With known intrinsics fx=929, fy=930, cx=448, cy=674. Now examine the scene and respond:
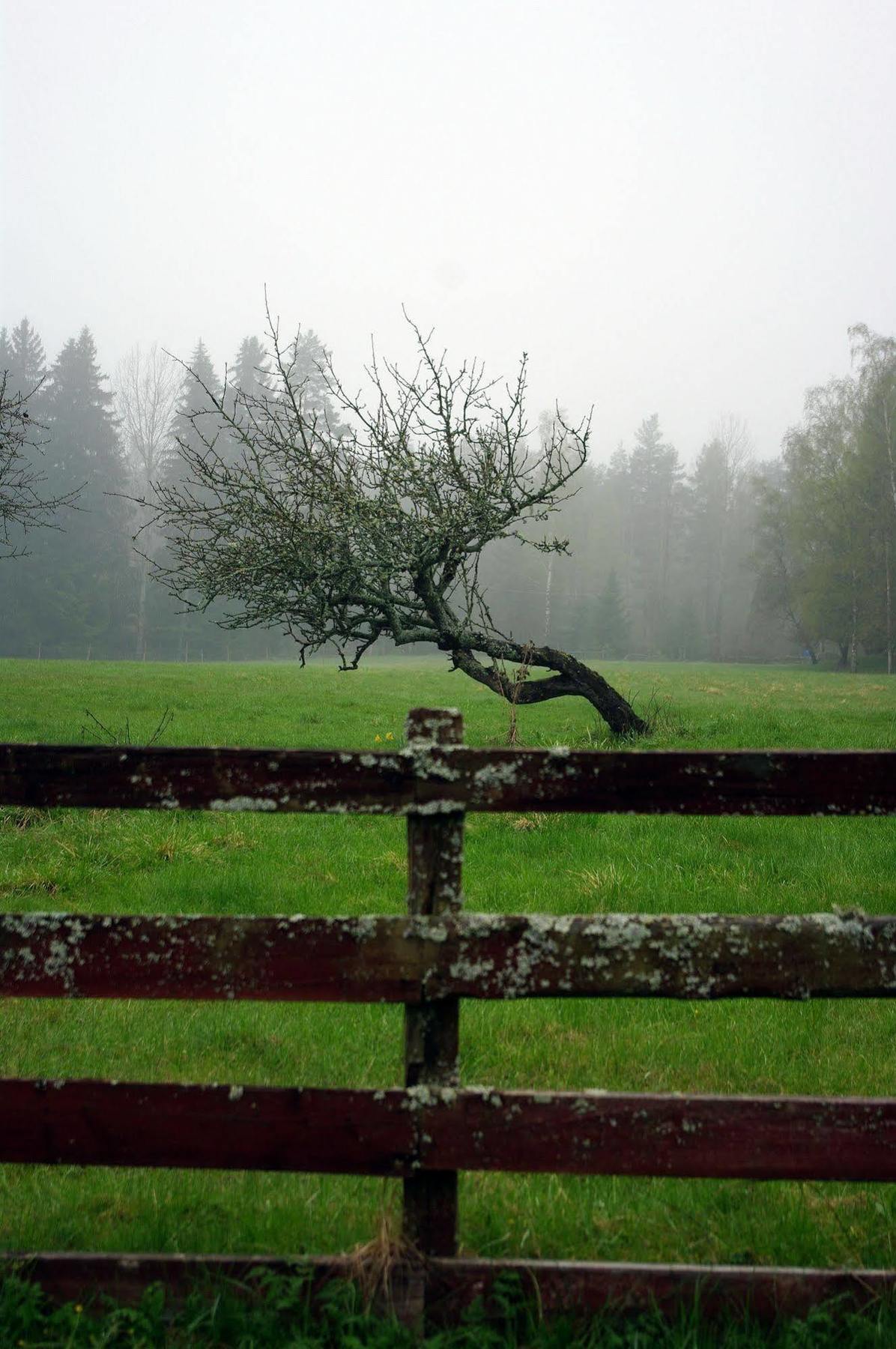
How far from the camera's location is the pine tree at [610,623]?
2749 inches

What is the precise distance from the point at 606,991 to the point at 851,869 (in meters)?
6.09

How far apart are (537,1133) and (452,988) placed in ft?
1.62

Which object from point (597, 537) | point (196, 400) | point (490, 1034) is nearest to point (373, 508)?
point (490, 1034)

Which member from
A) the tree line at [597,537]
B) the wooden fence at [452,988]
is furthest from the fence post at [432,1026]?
the tree line at [597,537]

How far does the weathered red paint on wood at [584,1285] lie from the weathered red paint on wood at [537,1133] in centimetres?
29

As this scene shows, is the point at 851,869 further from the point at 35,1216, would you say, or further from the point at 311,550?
the point at 311,550

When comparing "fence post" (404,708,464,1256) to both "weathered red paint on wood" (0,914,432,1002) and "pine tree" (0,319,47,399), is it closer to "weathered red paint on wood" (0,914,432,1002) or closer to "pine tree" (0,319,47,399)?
"weathered red paint on wood" (0,914,432,1002)

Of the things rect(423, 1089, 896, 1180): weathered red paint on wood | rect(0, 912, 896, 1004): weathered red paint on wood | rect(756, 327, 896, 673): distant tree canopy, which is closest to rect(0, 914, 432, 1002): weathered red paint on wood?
rect(0, 912, 896, 1004): weathered red paint on wood

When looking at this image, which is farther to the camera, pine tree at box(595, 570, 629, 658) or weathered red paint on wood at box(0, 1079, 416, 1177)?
pine tree at box(595, 570, 629, 658)

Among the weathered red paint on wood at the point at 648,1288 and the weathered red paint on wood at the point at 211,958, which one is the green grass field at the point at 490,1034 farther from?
the weathered red paint on wood at the point at 211,958

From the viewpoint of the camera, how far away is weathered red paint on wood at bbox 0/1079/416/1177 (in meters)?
2.68

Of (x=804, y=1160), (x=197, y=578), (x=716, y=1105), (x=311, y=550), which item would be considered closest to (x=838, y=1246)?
(x=804, y=1160)

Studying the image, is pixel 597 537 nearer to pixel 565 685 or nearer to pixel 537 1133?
pixel 565 685

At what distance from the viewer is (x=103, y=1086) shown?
2717 mm
